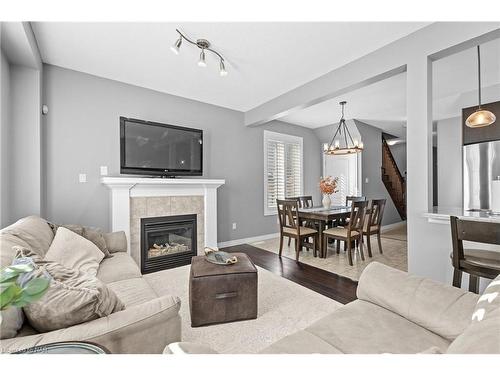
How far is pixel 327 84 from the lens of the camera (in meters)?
2.95

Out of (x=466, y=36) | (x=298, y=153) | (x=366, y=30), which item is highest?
(x=366, y=30)

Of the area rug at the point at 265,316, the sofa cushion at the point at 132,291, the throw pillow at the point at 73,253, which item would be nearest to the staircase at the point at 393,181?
the area rug at the point at 265,316

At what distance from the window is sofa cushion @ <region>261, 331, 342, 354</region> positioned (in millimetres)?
3827

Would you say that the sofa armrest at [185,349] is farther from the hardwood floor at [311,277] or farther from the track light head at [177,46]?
the track light head at [177,46]

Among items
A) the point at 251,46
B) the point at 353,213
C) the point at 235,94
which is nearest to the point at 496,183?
the point at 353,213

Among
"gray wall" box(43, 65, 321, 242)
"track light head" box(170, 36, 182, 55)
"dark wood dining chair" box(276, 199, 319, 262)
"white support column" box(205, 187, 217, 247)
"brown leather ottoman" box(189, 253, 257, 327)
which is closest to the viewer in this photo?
"brown leather ottoman" box(189, 253, 257, 327)

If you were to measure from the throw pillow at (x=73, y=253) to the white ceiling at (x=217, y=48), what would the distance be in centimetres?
187

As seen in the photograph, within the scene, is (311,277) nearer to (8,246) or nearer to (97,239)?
(97,239)

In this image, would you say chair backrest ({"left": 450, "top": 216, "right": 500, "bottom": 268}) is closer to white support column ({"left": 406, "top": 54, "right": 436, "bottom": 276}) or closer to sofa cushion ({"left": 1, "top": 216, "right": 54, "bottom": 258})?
white support column ({"left": 406, "top": 54, "right": 436, "bottom": 276})

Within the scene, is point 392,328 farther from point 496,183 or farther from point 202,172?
point 202,172

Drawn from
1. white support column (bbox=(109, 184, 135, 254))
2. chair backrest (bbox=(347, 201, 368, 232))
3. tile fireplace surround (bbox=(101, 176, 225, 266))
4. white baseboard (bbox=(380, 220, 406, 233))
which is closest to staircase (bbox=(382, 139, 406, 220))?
white baseboard (bbox=(380, 220, 406, 233))

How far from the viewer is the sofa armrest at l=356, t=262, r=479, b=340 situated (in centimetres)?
100

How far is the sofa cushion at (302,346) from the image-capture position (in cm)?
94
